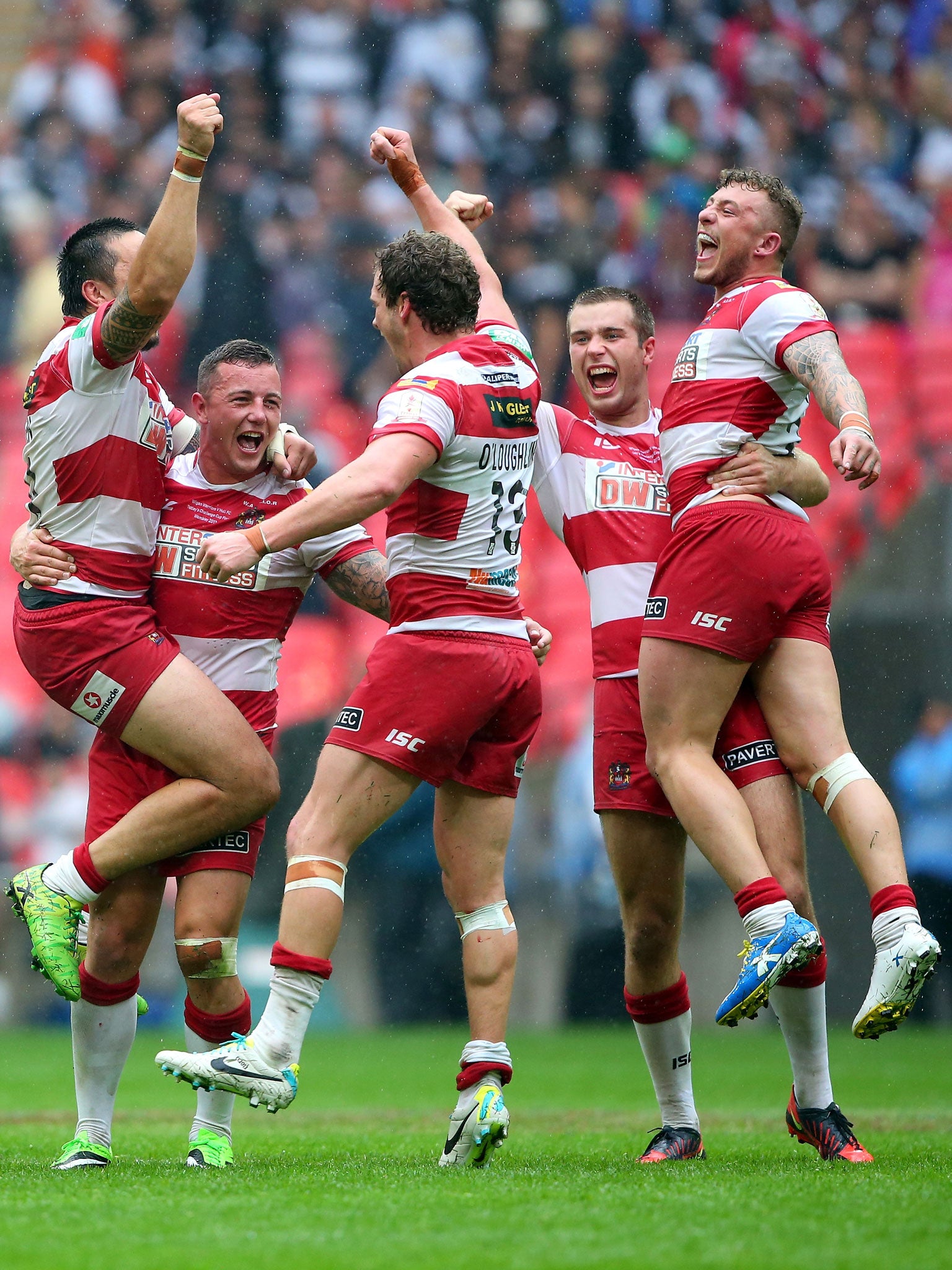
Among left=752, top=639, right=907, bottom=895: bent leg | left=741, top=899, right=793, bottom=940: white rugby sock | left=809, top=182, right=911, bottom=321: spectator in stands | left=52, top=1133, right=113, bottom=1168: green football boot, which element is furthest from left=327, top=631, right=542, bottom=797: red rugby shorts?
left=809, top=182, right=911, bottom=321: spectator in stands

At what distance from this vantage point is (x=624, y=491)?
5.00m

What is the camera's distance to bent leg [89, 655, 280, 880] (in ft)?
15.0

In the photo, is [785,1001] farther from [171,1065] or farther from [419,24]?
[419,24]

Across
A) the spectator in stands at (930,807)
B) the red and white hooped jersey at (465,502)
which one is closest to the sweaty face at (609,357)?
the red and white hooped jersey at (465,502)

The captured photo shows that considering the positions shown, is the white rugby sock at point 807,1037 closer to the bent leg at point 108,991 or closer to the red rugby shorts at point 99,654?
the bent leg at point 108,991

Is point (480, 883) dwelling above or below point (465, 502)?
below

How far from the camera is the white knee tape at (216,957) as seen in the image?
461 cm

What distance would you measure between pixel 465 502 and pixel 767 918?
144 centimetres

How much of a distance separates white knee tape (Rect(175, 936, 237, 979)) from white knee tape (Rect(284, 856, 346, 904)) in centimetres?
54

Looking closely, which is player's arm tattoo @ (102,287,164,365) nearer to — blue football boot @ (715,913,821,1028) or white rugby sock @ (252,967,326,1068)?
white rugby sock @ (252,967,326,1068)

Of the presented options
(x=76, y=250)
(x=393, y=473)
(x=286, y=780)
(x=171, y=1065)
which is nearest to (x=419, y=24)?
(x=286, y=780)

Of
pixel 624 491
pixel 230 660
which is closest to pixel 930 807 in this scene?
pixel 624 491

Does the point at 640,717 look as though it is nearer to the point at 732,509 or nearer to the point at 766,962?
the point at 732,509

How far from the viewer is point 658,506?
16.4 ft
